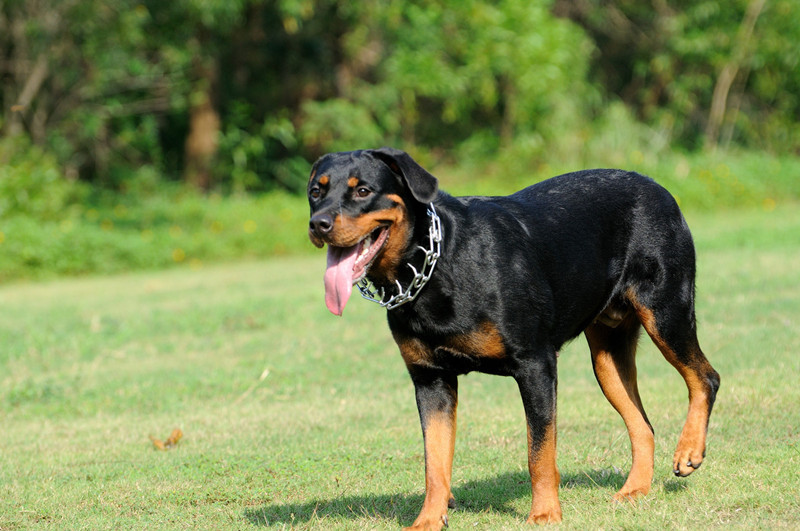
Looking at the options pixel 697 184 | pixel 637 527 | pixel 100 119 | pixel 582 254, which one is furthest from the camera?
pixel 100 119

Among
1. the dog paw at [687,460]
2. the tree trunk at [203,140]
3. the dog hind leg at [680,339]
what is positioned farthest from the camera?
the tree trunk at [203,140]

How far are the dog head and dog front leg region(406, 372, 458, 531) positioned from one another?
23.9 inches

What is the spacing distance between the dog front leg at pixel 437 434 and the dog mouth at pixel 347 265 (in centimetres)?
64

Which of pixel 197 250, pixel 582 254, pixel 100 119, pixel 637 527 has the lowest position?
pixel 197 250

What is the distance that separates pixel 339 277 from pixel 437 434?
0.97 m

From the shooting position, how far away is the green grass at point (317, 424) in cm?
532

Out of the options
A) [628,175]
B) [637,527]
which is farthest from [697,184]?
[637,527]

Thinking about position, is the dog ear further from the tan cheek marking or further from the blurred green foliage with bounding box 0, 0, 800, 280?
the blurred green foliage with bounding box 0, 0, 800, 280

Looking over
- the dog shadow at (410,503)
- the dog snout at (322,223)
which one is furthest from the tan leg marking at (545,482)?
the dog snout at (322,223)

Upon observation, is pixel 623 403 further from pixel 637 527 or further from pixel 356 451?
pixel 356 451

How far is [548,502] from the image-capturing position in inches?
188

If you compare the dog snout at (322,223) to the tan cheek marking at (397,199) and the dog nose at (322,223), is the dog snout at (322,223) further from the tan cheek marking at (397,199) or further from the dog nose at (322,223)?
the tan cheek marking at (397,199)

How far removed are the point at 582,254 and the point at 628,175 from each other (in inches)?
29.4

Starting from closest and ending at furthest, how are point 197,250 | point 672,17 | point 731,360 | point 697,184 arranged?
point 731,360 < point 197,250 < point 697,184 < point 672,17
